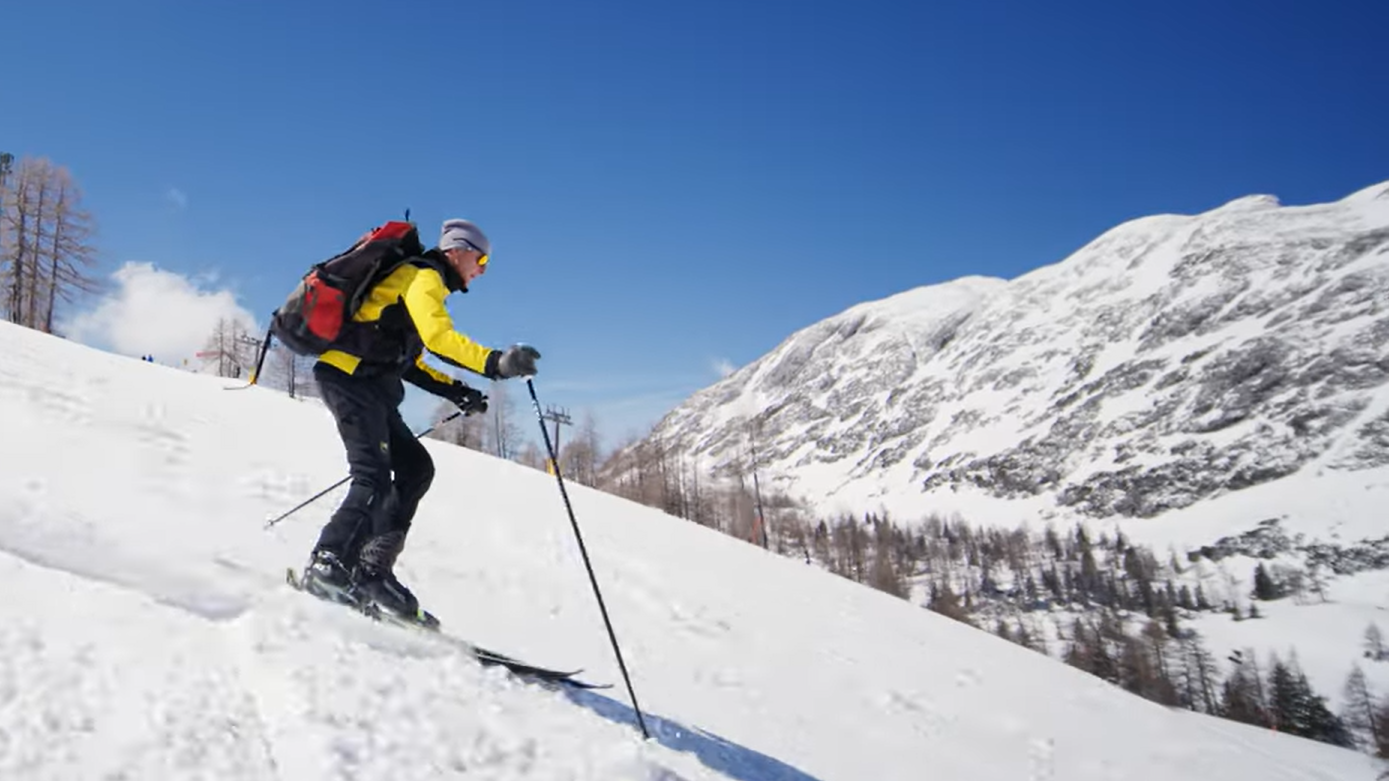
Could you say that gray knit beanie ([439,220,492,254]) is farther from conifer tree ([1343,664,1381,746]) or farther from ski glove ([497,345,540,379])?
conifer tree ([1343,664,1381,746])

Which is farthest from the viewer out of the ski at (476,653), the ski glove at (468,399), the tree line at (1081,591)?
the tree line at (1081,591)

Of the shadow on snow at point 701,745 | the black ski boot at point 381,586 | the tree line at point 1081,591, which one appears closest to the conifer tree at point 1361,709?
the tree line at point 1081,591

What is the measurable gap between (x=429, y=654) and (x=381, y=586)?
69cm

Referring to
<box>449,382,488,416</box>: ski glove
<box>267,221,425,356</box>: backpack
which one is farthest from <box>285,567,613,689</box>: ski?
<box>267,221,425,356</box>: backpack

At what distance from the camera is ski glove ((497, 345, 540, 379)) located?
3.68 meters

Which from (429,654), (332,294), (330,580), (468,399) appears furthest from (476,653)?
(332,294)

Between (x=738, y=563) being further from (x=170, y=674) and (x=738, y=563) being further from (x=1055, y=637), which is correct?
(x=1055, y=637)

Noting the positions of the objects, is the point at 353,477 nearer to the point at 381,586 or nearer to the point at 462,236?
the point at 381,586

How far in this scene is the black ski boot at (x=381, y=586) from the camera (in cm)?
429

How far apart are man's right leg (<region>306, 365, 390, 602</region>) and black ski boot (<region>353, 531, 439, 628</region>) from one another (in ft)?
0.20

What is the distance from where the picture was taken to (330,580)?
14.0ft

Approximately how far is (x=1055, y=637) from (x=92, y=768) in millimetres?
94787

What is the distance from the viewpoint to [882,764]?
18.2 feet

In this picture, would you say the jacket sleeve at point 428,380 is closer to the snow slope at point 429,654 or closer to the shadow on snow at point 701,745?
the snow slope at point 429,654
